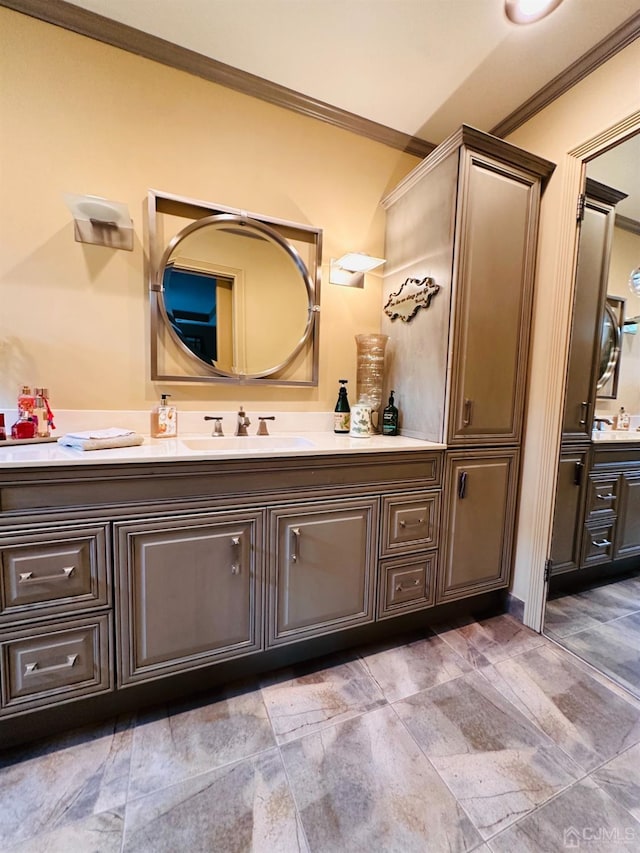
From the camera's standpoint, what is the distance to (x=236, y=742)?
1170 millimetres

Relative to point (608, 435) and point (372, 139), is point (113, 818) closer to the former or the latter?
point (608, 435)

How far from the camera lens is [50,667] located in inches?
43.4

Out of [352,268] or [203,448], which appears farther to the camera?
[352,268]

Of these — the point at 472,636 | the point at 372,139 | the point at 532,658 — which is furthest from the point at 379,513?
the point at 372,139

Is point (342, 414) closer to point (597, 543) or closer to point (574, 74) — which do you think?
point (597, 543)

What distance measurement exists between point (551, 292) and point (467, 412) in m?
0.71

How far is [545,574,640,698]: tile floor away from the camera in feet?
5.11

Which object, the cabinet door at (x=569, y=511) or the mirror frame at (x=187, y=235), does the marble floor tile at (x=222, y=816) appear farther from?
the cabinet door at (x=569, y=511)

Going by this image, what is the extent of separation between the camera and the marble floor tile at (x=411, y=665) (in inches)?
56.1

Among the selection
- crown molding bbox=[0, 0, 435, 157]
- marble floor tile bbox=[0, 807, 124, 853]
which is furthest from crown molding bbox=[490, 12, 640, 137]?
marble floor tile bbox=[0, 807, 124, 853]

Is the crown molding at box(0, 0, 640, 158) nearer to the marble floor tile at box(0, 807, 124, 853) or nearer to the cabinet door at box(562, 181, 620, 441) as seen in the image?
the cabinet door at box(562, 181, 620, 441)

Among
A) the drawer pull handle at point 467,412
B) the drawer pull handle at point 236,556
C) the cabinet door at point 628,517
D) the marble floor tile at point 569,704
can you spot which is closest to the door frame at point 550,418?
the marble floor tile at point 569,704

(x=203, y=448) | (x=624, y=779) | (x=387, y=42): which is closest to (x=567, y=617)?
(x=624, y=779)

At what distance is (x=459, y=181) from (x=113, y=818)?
2515 mm
